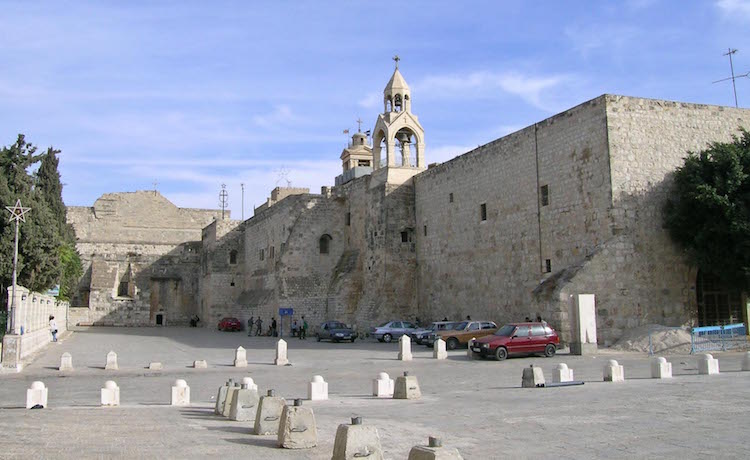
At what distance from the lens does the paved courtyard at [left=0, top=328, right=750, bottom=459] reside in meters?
7.32

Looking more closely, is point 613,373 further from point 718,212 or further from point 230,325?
point 230,325

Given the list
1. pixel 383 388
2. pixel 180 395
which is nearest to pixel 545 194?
pixel 383 388

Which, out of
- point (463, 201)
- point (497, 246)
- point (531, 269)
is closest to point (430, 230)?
point (463, 201)

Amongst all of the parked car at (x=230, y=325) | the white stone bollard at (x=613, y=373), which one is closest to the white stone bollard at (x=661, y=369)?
the white stone bollard at (x=613, y=373)

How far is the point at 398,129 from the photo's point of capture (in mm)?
33750

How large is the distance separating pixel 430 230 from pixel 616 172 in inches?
467

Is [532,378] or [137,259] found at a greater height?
[137,259]

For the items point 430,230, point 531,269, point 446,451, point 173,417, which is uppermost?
point 430,230

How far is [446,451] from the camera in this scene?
489 cm

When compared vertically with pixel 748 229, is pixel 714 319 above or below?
below

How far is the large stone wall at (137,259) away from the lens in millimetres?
47812

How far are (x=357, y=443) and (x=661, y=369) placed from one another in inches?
378

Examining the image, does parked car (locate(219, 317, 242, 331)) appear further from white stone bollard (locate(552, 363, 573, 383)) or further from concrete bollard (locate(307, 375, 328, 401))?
white stone bollard (locate(552, 363, 573, 383))

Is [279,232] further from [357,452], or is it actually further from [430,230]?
[357,452]
